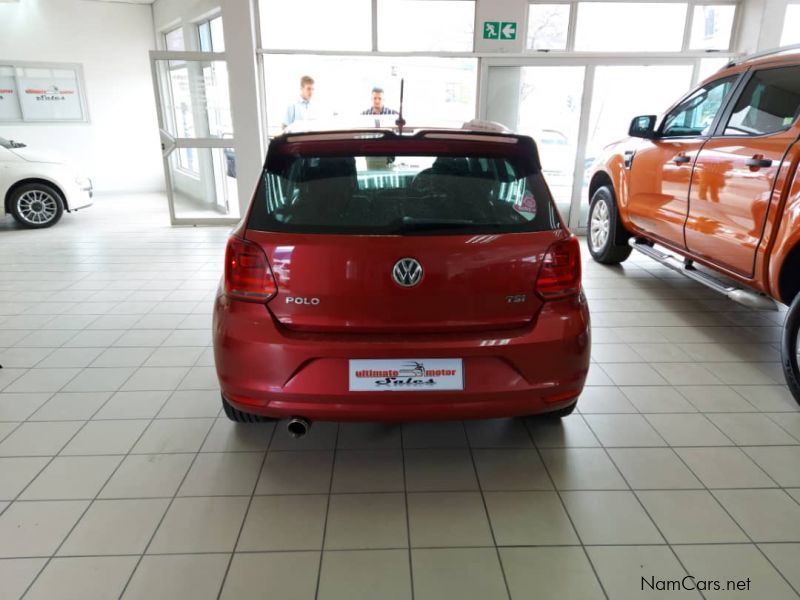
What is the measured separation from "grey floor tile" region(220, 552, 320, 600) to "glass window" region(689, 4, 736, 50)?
7603 mm

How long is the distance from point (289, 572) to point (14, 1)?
11600mm

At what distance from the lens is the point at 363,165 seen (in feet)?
7.38

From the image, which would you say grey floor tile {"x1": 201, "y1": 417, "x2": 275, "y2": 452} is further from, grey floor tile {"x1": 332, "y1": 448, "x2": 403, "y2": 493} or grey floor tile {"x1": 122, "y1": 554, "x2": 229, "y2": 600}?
grey floor tile {"x1": 122, "y1": 554, "x2": 229, "y2": 600}

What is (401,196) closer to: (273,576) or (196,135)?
(273,576)

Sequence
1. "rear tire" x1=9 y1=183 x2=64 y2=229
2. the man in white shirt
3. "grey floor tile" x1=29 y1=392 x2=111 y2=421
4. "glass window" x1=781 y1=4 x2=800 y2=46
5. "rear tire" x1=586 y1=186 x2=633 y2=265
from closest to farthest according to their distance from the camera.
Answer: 1. "grey floor tile" x1=29 y1=392 x2=111 y2=421
2. "rear tire" x1=586 y1=186 x2=633 y2=265
3. "glass window" x1=781 y1=4 x2=800 y2=46
4. the man in white shirt
5. "rear tire" x1=9 y1=183 x2=64 y2=229

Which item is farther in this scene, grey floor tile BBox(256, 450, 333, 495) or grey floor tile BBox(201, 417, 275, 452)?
grey floor tile BBox(201, 417, 275, 452)

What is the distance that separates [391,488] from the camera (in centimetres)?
233

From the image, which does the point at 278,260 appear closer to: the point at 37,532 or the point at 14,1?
the point at 37,532

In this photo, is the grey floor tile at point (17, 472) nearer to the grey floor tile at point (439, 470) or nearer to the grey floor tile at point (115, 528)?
the grey floor tile at point (115, 528)

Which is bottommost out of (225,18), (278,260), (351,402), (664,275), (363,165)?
(664,275)

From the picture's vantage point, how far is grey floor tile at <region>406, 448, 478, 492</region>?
2.35m

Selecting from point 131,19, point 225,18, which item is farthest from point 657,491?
point 131,19

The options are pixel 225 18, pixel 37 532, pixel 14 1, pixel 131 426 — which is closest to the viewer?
pixel 37 532

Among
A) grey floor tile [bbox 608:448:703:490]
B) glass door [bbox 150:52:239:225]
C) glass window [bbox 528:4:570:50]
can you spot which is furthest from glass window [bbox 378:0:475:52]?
grey floor tile [bbox 608:448:703:490]
